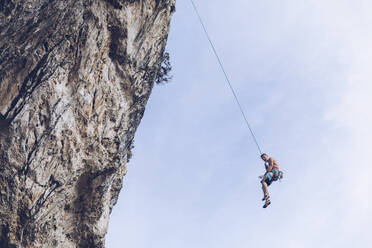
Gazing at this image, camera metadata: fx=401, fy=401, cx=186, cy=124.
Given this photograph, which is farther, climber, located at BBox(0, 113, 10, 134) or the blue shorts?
the blue shorts

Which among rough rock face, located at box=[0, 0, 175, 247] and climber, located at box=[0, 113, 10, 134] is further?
rough rock face, located at box=[0, 0, 175, 247]

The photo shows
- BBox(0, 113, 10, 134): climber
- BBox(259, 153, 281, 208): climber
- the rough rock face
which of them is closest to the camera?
BBox(0, 113, 10, 134): climber

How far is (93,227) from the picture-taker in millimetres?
13336

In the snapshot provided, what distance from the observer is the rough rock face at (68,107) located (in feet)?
36.3

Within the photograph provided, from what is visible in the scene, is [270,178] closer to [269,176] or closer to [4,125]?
[269,176]

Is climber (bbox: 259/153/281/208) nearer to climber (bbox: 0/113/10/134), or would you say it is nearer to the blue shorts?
the blue shorts

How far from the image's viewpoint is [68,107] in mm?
11977

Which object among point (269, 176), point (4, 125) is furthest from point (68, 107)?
point (269, 176)

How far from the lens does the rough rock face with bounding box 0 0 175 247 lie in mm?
11055

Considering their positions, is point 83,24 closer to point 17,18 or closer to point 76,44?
point 76,44

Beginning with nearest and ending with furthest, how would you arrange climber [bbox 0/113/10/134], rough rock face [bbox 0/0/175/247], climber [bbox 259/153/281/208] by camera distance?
climber [bbox 0/113/10/134] → rough rock face [bbox 0/0/175/247] → climber [bbox 259/153/281/208]

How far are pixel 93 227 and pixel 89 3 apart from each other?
7308 millimetres

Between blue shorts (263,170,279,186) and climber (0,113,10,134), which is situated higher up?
blue shorts (263,170,279,186)

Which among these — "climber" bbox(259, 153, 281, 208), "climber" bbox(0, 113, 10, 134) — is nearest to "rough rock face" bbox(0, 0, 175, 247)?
"climber" bbox(0, 113, 10, 134)
